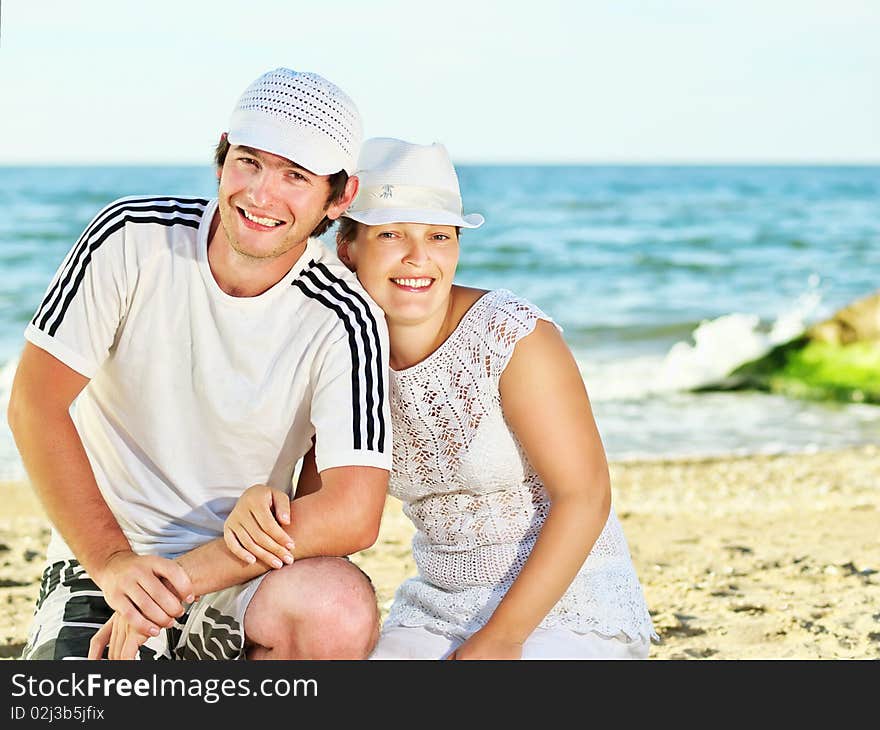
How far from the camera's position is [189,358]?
11.1ft

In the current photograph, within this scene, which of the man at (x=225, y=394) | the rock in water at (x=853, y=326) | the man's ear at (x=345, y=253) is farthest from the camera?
the rock in water at (x=853, y=326)

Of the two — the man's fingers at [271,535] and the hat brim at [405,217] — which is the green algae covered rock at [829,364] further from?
the man's fingers at [271,535]

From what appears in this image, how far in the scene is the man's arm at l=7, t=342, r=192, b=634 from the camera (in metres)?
3.07

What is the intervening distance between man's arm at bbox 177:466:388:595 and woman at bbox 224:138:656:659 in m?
0.08

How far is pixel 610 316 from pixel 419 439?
45.3 feet

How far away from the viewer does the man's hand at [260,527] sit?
10.1 feet

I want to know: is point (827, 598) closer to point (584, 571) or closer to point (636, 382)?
point (584, 571)

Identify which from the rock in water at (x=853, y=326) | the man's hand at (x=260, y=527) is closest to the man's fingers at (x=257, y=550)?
the man's hand at (x=260, y=527)

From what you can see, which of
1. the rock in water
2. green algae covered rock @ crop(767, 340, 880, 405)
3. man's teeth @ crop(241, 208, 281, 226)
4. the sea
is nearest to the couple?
man's teeth @ crop(241, 208, 281, 226)

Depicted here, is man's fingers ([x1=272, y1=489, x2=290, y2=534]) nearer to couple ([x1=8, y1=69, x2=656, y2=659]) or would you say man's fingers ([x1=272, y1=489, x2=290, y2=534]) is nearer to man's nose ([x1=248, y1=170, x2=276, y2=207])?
couple ([x1=8, y1=69, x2=656, y2=659])

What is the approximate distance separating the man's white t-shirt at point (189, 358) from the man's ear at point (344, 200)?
13 centimetres

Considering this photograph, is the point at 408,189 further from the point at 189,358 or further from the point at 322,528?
the point at 322,528
